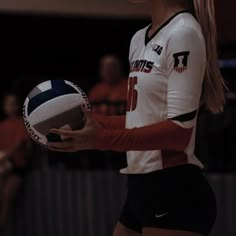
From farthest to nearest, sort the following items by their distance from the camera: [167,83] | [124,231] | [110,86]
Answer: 1. [110,86]
2. [124,231]
3. [167,83]

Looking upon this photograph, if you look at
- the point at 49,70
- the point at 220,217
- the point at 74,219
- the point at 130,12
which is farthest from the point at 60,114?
the point at 49,70

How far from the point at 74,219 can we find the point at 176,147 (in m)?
3.46

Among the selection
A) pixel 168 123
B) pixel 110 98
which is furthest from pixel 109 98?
pixel 168 123

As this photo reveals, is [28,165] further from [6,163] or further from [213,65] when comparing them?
[213,65]

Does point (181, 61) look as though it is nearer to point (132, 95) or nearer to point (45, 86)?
point (132, 95)

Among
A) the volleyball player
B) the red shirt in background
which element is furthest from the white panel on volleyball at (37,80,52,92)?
the red shirt in background

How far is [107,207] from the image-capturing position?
236 inches

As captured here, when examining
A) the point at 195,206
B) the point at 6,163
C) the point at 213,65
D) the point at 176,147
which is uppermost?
the point at 213,65

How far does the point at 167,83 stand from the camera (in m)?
2.78

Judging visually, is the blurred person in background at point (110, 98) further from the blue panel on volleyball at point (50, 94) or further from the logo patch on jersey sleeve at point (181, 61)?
the logo patch on jersey sleeve at point (181, 61)

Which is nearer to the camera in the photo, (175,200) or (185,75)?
(185,75)

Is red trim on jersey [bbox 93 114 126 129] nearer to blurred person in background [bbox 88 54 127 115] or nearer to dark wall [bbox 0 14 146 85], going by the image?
blurred person in background [bbox 88 54 127 115]

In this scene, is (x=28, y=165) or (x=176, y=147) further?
(x=28, y=165)

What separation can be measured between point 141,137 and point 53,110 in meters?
0.35
